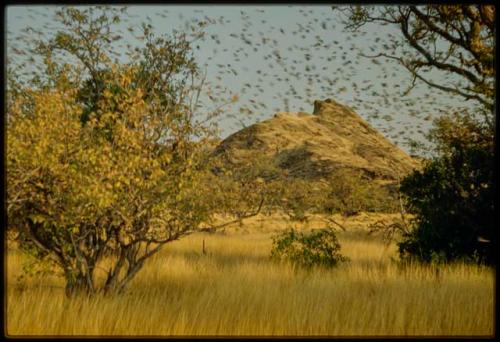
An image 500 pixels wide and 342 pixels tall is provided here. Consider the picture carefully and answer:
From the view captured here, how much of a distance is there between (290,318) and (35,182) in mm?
4417

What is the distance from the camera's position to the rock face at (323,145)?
7254 centimetres

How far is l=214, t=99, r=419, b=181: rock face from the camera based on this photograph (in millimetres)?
72544

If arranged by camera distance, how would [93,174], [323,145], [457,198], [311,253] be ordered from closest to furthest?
[93,174], [457,198], [311,253], [323,145]

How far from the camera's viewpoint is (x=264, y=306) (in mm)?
8875

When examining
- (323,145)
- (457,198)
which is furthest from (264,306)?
(323,145)

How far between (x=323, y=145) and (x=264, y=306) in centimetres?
7254

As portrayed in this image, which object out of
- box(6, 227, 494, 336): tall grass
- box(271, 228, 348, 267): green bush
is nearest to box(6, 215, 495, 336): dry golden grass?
box(6, 227, 494, 336): tall grass

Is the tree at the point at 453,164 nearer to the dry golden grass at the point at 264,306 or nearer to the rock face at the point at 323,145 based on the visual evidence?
the dry golden grass at the point at 264,306

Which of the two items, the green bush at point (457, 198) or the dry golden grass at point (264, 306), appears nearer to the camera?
the dry golden grass at point (264, 306)

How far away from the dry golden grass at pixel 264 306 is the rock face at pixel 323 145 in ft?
174

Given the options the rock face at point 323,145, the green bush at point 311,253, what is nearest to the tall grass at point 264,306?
the green bush at point 311,253

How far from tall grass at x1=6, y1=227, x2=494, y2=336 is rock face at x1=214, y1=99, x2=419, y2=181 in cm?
5300

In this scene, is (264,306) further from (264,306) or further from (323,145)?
(323,145)

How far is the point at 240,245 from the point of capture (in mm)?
20594
